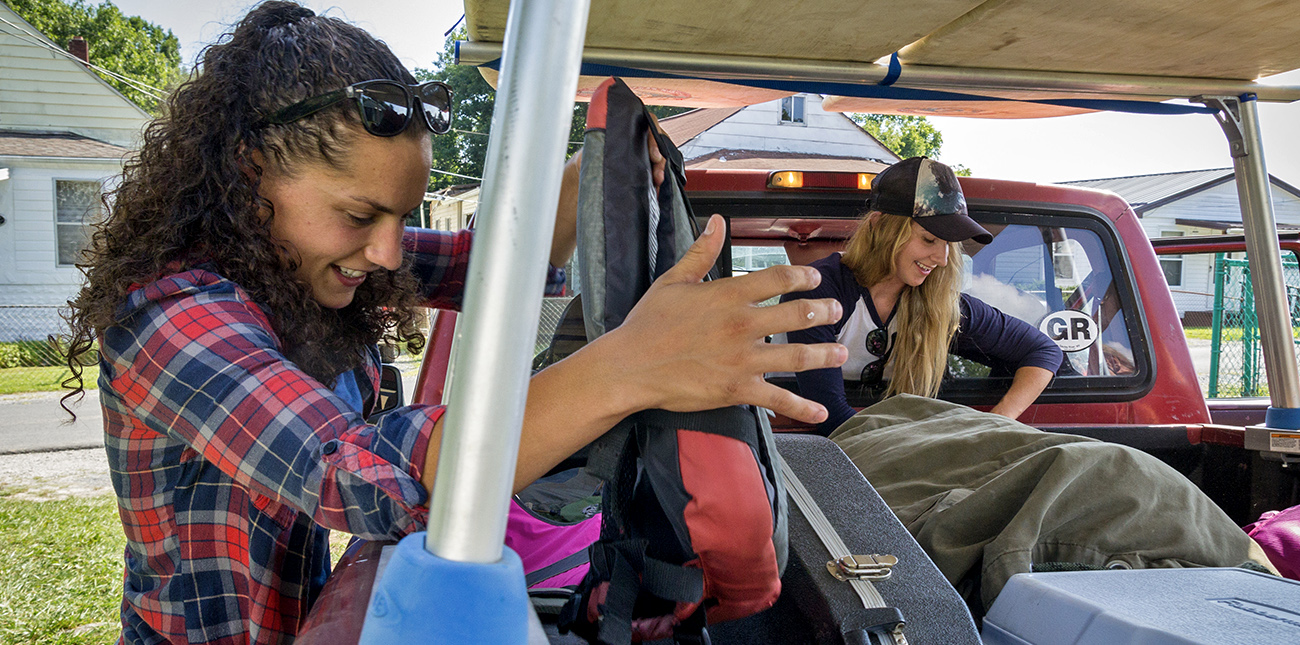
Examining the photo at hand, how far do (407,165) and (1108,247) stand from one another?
2.52 metres

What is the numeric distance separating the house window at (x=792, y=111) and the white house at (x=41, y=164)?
1444 centimetres

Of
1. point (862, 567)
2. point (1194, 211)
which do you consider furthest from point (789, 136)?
point (862, 567)

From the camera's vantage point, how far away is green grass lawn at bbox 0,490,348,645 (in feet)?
13.5

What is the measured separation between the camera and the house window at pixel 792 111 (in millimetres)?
20938

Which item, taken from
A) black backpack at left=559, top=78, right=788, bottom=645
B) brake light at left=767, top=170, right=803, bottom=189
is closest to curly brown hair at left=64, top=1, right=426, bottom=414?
black backpack at left=559, top=78, right=788, bottom=645

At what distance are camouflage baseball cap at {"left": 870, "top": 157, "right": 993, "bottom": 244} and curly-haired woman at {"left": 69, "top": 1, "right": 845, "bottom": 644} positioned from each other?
1760mm

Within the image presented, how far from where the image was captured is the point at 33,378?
1223cm

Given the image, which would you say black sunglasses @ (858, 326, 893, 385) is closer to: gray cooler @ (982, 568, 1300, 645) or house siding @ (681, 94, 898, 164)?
gray cooler @ (982, 568, 1300, 645)

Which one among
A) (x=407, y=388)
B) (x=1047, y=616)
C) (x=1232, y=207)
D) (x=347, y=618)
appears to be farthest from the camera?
(x=1232, y=207)

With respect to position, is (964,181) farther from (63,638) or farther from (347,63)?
(63,638)

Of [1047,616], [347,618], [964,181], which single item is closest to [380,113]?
[347,618]

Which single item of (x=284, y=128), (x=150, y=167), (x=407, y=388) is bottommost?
(x=407, y=388)

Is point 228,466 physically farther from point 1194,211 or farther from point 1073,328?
point 1194,211

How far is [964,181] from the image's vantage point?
2.96 m
